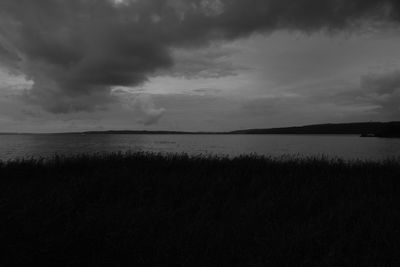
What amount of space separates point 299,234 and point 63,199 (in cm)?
539

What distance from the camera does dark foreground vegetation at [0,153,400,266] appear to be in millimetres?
3766

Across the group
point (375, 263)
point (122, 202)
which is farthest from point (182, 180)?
point (375, 263)

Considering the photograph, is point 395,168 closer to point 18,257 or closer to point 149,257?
point 149,257

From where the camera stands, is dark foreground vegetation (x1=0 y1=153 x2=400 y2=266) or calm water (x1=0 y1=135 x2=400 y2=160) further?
calm water (x1=0 y1=135 x2=400 y2=160)

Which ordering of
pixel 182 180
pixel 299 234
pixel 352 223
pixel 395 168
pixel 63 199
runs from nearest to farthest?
pixel 299 234
pixel 352 223
pixel 63 199
pixel 182 180
pixel 395 168

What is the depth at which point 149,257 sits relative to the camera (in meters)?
3.76

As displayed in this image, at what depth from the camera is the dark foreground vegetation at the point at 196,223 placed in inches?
148

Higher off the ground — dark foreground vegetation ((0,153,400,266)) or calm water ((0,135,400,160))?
dark foreground vegetation ((0,153,400,266))

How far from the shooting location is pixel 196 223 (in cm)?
486

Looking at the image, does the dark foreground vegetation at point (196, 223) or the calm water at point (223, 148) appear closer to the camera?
the dark foreground vegetation at point (196, 223)

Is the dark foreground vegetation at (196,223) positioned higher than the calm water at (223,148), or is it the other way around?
the dark foreground vegetation at (196,223)

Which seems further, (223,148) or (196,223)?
(223,148)

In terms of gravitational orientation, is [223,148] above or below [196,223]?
below

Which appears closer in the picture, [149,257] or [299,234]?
[149,257]
